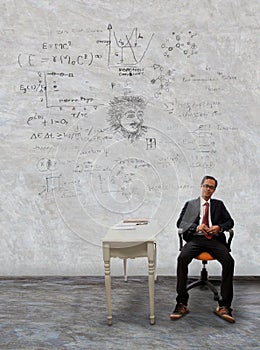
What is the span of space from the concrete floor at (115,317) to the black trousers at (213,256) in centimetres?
Result: 17

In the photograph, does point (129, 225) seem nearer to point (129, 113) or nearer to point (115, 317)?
point (115, 317)

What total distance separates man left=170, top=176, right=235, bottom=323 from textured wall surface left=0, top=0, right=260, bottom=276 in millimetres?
740

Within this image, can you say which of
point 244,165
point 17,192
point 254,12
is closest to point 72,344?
point 17,192

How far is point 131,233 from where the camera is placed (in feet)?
13.1

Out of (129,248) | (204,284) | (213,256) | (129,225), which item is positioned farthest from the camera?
(204,284)

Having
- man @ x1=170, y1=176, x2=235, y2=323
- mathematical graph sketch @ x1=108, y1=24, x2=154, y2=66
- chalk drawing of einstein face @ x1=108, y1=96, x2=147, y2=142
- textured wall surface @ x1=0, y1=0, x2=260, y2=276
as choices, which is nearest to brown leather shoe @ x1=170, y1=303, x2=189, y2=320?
man @ x1=170, y1=176, x2=235, y2=323

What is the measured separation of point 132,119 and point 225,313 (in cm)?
204

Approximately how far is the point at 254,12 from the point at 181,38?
71 cm

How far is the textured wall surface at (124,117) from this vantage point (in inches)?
201

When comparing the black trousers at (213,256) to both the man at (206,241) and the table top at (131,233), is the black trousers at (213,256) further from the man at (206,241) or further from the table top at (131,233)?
the table top at (131,233)

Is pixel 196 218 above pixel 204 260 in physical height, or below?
above

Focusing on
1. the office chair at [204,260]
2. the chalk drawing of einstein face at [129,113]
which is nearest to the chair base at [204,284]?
the office chair at [204,260]

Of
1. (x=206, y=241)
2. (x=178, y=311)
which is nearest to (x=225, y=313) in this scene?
(x=178, y=311)

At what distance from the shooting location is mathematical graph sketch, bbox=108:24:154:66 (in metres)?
5.11
